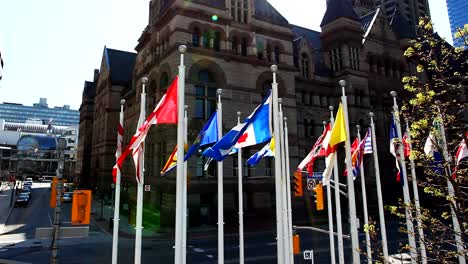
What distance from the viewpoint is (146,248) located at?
2341 cm

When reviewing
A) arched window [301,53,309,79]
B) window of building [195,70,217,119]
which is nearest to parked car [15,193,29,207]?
window of building [195,70,217,119]

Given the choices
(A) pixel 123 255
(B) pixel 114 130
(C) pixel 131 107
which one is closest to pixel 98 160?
(B) pixel 114 130

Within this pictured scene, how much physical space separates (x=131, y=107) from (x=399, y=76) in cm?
4030

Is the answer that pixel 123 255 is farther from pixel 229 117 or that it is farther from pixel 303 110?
pixel 303 110

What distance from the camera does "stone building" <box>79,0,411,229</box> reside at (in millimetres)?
31781

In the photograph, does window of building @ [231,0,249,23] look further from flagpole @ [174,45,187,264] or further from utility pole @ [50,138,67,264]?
flagpole @ [174,45,187,264]

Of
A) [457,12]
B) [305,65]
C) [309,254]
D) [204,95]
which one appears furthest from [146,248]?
[457,12]

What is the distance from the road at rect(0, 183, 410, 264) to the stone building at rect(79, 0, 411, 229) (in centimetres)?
506

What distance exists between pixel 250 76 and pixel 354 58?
1684cm

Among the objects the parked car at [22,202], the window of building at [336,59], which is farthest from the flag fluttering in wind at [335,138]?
the parked car at [22,202]

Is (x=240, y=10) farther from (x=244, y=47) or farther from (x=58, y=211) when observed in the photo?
(x=58, y=211)

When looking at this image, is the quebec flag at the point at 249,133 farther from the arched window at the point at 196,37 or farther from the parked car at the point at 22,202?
the parked car at the point at 22,202

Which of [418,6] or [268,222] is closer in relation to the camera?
[268,222]

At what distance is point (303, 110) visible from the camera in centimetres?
4003
